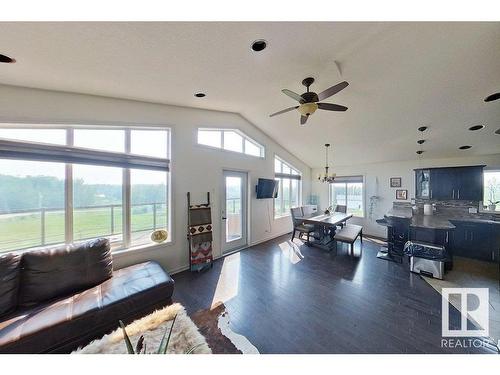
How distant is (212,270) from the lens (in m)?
3.38

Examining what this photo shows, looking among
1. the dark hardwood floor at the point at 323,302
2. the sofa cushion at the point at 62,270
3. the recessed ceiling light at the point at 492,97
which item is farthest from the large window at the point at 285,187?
the sofa cushion at the point at 62,270

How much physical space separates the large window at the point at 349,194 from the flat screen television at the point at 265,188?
2.97m

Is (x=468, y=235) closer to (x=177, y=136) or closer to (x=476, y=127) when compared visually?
(x=476, y=127)

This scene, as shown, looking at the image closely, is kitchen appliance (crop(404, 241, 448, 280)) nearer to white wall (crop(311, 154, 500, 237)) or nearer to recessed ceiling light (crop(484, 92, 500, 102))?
recessed ceiling light (crop(484, 92, 500, 102))

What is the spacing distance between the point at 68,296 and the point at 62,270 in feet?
0.95

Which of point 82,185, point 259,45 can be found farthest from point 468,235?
point 82,185

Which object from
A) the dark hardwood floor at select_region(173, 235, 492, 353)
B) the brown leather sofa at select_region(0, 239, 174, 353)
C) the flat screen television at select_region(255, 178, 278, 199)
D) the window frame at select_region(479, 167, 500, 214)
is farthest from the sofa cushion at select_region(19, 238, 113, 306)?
the window frame at select_region(479, 167, 500, 214)

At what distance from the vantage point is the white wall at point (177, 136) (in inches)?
87.4

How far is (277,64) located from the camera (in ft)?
7.50

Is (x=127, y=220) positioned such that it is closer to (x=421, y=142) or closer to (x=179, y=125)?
(x=179, y=125)

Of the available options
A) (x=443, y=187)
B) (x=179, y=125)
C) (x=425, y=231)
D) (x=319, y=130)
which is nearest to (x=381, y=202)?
(x=443, y=187)

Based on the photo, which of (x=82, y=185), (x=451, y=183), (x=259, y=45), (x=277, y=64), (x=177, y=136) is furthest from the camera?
(x=451, y=183)
